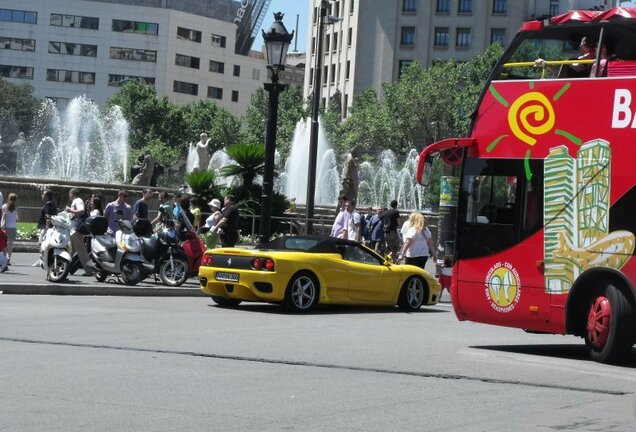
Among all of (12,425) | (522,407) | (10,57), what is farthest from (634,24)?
(10,57)

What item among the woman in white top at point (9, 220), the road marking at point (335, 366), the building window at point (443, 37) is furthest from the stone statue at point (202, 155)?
the building window at point (443, 37)

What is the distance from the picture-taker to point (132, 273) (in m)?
22.0

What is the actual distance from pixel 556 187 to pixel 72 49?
115929mm

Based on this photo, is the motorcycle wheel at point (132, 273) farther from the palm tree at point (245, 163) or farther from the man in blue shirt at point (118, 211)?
the palm tree at point (245, 163)

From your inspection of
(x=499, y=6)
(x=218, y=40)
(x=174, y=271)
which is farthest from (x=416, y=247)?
(x=218, y=40)

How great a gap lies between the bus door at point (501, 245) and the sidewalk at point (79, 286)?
7.82 m

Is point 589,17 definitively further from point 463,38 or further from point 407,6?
point 407,6

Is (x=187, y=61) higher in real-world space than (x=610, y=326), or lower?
higher

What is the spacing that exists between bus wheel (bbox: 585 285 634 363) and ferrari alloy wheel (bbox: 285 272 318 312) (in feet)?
20.0

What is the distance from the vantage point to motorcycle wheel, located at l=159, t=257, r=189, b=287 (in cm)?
2267

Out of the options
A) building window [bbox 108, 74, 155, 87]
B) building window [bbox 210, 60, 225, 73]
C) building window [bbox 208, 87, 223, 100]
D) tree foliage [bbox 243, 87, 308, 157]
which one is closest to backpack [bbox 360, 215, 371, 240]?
tree foliage [bbox 243, 87, 308, 157]

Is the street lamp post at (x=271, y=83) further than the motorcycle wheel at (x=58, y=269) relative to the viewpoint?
Yes

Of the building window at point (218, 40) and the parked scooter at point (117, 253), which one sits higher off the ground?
the building window at point (218, 40)

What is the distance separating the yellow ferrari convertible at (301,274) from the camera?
18641mm
